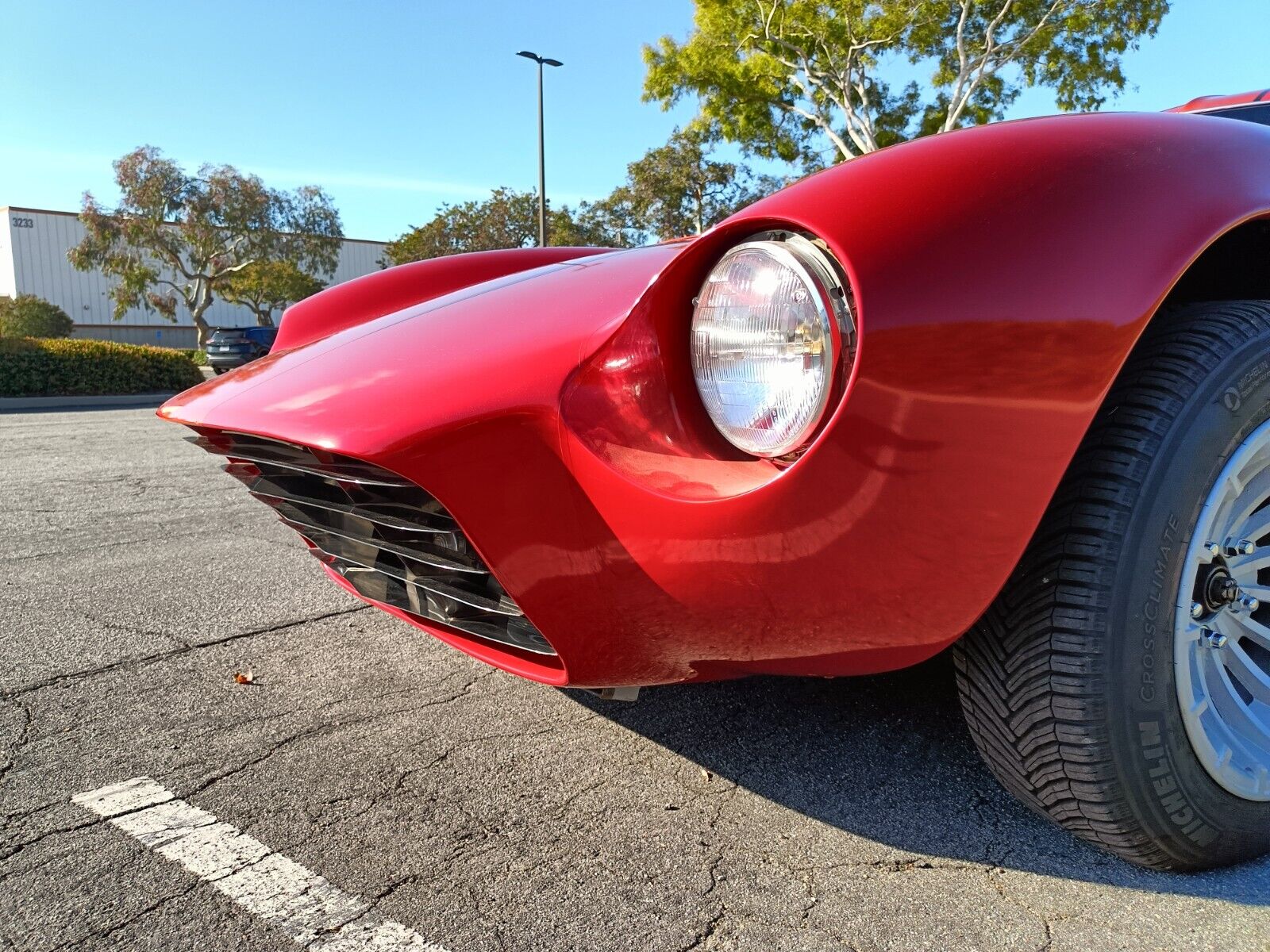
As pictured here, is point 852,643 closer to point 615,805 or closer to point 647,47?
point 615,805

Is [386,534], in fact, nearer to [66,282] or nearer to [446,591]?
[446,591]

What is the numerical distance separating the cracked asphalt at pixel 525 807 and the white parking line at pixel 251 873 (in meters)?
0.03

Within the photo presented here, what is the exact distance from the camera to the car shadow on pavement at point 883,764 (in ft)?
5.18

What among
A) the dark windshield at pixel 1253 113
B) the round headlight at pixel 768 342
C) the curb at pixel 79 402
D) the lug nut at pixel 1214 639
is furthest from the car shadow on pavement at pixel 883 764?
Answer: the curb at pixel 79 402

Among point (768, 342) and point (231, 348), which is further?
point (231, 348)

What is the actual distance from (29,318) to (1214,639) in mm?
31056

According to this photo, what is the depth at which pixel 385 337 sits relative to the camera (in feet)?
6.31

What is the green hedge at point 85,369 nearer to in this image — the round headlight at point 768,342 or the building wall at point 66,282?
the round headlight at point 768,342

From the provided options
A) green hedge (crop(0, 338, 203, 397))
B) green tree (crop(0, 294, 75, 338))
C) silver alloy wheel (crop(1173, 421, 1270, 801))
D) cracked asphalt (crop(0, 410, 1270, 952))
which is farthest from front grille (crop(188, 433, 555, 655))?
green tree (crop(0, 294, 75, 338))

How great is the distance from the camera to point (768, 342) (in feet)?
4.24

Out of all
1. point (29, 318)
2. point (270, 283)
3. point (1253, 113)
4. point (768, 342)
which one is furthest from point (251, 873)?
point (270, 283)

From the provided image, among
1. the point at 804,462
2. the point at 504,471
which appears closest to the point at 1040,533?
the point at 804,462

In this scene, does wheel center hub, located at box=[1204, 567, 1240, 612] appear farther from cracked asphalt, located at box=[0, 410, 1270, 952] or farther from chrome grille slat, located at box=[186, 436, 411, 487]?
chrome grille slat, located at box=[186, 436, 411, 487]

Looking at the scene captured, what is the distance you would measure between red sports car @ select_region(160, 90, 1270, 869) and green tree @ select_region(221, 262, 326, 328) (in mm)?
31775
